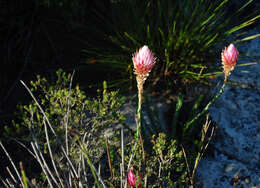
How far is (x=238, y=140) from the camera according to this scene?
164 cm

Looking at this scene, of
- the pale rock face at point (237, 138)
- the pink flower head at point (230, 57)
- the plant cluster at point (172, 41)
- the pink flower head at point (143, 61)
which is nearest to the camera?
the pink flower head at point (143, 61)

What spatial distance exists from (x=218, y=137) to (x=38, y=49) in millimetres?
1632

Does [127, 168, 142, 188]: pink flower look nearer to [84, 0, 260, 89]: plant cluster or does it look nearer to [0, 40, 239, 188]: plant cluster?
[0, 40, 239, 188]: plant cluster

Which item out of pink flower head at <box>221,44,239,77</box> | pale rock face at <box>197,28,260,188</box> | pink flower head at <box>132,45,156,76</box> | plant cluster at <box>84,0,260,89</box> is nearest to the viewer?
pink flower head at <box>132,45,156,76</box>

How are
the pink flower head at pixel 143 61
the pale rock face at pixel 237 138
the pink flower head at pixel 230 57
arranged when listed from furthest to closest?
1. the pale rock face at pixel 237 138
2. the pink flower head at pixel 230 57
3. the pink flower head at pixel 143 61

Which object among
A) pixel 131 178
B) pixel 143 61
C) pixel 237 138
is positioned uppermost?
pixel 143 61

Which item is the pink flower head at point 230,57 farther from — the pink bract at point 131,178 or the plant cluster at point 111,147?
the pink bract at point 131,178

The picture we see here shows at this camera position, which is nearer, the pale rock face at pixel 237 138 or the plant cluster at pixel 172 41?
the pale rock face at pixel 237 138

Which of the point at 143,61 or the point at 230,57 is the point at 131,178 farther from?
the point at 230,57

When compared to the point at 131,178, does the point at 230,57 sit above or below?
above

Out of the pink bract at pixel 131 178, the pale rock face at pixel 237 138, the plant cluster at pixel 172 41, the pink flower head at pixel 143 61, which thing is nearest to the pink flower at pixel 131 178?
the pink bract at pixel 131 178

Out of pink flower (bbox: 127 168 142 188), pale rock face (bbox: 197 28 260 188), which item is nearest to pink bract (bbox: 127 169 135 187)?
pink flower (bbox: 127 168 142 188)

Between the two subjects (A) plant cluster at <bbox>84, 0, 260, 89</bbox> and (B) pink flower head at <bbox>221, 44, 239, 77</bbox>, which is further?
(A) plant cluster at <bbox>84, 0, 260, 89</bbox>

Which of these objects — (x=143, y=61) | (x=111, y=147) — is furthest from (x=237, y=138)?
(x=143, y=61)
